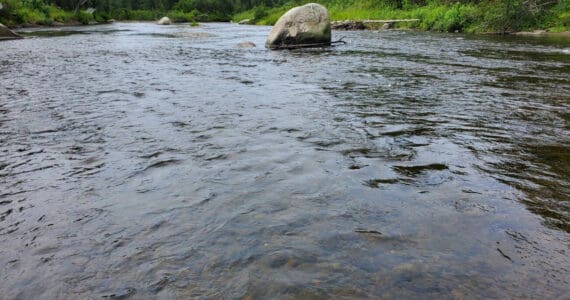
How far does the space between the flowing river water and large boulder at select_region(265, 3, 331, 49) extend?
9.88 metres

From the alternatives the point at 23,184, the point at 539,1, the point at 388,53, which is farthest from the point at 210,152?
the point at 539,1

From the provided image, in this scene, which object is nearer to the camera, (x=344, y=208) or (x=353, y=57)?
(x=344, y=208)

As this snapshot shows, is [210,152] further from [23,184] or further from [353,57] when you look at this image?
[353,57]

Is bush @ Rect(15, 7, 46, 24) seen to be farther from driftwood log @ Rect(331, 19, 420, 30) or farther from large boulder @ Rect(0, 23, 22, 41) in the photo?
driftwood log @ Rect(331, 19, 420, 30)

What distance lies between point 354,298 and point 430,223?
4.02 feet

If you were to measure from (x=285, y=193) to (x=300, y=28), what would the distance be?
14971mm

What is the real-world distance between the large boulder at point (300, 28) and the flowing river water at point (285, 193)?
9.88m

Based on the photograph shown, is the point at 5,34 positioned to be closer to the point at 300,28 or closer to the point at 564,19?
the point at 300,28

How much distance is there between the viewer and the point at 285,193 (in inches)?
157

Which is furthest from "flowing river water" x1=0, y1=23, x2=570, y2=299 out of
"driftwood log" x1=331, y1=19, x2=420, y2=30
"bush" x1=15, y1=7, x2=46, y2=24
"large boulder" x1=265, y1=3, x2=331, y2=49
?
"bush" x1=15, y1=7, x2=46, y2=24

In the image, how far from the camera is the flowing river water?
2.76 metres

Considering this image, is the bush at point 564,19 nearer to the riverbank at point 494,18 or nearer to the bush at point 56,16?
the riverbank at point 494,18

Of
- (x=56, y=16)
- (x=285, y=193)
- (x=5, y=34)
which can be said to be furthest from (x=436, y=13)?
(x=56, y=16)

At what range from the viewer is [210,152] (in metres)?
5.10
